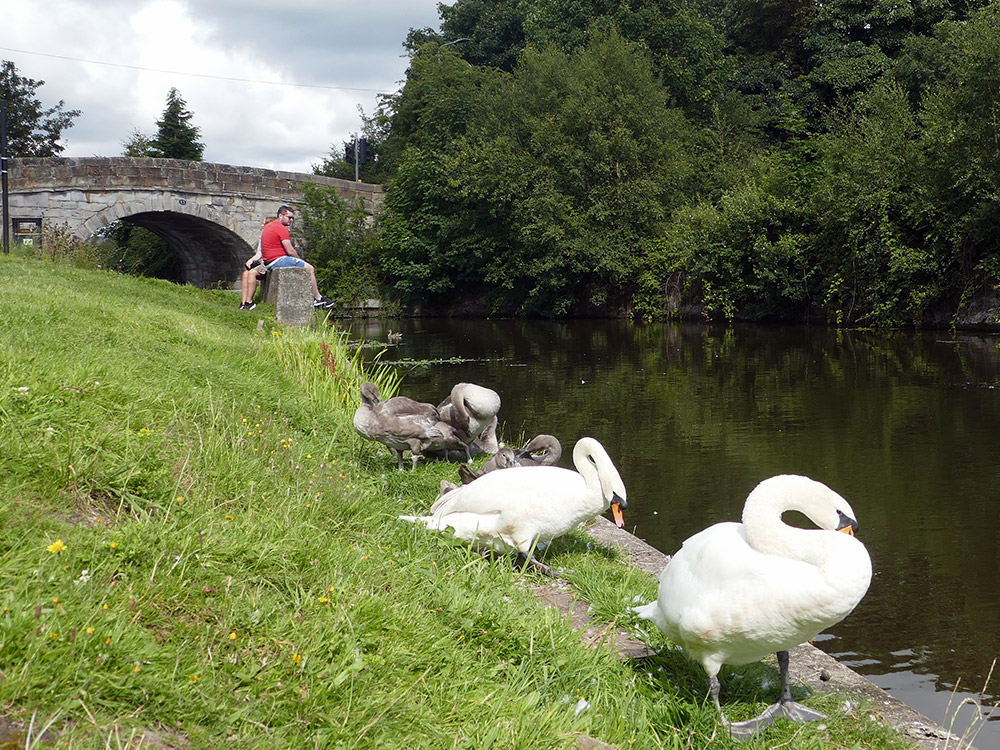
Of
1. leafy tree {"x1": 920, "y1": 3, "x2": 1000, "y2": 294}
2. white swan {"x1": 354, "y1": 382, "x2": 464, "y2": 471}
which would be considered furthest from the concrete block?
leafy tree {"x1": 920, "y1": 3, "x2": 1000, "y2": 294}

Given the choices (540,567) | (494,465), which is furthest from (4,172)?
(540,567)

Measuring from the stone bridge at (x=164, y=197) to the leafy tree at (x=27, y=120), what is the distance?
12.1 meters

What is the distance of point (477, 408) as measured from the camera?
784 centimetres

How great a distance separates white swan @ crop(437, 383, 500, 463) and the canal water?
1.67m

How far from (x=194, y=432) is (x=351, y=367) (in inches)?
244

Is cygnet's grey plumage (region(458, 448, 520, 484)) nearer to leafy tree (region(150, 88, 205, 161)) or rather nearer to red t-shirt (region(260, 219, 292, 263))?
red t-shirt (region(260, 219, 292, 263))

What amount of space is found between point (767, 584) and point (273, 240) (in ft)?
47.3

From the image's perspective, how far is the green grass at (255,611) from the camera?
8.45 feet

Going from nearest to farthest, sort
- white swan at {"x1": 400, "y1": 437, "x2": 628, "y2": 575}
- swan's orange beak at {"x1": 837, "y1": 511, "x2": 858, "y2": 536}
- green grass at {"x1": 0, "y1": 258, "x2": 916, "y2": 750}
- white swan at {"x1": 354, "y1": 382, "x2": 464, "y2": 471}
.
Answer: green grass at {"x1": 0, "y1": 258, "x2": 916, "y2": 750}
swan's orange beak at {"x1": 837, "y1": 511, "x2": 858, "y2": 536}
white swan at {"x1": 400, "y1": 437, "x2": 628, "y2": 575}
white swan at {"x1": 354, "y1": 382, "x2": 464, "y2": 471}

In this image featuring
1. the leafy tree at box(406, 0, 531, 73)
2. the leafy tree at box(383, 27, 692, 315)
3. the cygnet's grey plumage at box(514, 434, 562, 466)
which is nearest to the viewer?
the cygnet's grey plumage at box(514, 434, 562, 466)

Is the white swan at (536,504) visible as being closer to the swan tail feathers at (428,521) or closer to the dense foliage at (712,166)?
the swan tail feathers at (428,521)

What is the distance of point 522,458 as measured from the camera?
23.2 ft

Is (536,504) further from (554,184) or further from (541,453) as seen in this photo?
(554,184)

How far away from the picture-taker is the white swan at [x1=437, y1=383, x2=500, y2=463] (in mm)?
7840
